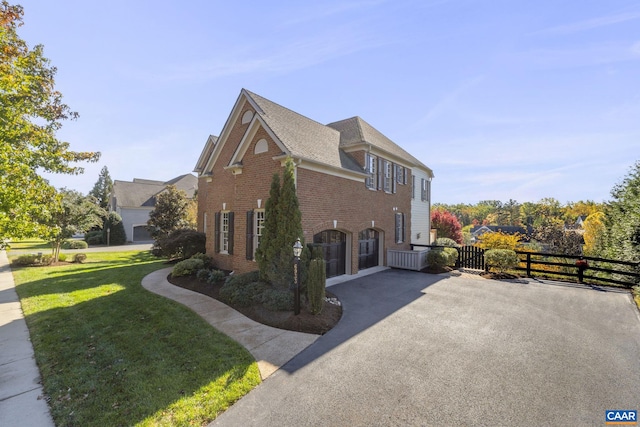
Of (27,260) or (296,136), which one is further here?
(27,260)

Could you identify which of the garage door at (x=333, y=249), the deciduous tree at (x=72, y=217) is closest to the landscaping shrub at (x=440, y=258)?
the garage door at (x=333, y=249)

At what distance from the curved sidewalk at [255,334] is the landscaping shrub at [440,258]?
10.4 meters

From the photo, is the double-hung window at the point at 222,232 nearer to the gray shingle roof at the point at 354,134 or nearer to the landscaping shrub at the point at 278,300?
the landscaping shrub at the point at 278,300

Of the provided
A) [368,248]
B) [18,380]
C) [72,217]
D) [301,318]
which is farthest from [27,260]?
[368,248]

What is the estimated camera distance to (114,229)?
33.2m

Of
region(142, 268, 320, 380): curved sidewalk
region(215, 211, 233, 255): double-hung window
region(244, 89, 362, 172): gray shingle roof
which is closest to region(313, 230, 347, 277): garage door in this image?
region(244, 89, 362, 172): gray shingle roof

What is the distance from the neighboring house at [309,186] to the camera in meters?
11.5

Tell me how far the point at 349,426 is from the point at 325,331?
128 inches

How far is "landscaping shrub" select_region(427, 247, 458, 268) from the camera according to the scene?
15.0 meters

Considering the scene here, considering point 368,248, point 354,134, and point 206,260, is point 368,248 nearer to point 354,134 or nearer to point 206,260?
point 354,134

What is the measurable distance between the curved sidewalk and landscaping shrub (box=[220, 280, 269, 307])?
0.30m

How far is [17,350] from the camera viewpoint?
633 centimetres

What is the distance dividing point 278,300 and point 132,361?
3.84 meters

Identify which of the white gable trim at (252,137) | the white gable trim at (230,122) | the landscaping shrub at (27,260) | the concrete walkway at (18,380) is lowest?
the concrete walkway at (18,380)
